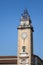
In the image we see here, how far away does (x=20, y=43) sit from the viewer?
142 feet

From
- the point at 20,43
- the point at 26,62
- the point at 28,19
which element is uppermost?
the point at 28,19

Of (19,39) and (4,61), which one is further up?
(19,39)

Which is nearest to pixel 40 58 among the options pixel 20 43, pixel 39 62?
pixel 39 62

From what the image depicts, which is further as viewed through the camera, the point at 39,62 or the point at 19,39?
the point at 39,62

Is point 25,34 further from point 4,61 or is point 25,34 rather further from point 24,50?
point 4,61

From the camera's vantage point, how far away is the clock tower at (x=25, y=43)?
140ft

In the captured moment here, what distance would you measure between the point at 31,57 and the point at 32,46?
1.98 m

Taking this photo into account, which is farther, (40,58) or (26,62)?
(40,58)

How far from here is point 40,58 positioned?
48.1 meters

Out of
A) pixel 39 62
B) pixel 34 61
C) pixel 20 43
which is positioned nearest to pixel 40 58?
pixel 39 62

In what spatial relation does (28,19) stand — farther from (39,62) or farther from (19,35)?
(39,62)

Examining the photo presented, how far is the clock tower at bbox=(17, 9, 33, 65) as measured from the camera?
4272 cm

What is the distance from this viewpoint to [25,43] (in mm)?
42938

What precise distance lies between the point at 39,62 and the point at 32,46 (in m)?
4.71
